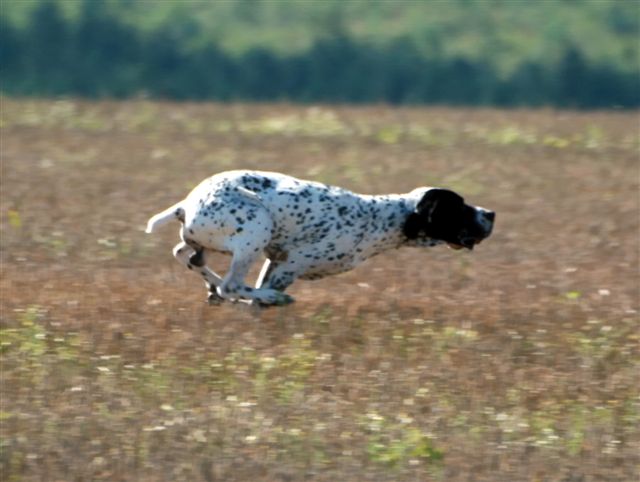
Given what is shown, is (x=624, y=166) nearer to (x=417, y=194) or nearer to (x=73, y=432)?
(x=417, y=194)

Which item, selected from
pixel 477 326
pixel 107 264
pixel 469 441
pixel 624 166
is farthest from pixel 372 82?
pixel 469 441

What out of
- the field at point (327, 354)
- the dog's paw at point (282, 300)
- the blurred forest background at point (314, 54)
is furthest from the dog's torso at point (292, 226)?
the blurred forest background at point (314, 54)

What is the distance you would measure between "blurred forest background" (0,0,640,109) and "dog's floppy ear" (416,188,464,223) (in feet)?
63.8

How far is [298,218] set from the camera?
30.1 feet

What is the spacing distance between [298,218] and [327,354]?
136 centimetres

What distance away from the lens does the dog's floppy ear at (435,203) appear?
9.63 meters

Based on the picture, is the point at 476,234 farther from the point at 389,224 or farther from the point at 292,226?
the point at 292,226

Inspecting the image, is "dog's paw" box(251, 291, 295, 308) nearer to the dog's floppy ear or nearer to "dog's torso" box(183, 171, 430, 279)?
"dog's torso" box(183, 171, 430, 279)

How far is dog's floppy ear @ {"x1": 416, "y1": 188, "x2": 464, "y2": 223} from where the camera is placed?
963 cm

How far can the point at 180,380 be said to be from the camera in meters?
7.32

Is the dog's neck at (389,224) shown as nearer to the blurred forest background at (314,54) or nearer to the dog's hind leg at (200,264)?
the dog's hind leg at (200,264)

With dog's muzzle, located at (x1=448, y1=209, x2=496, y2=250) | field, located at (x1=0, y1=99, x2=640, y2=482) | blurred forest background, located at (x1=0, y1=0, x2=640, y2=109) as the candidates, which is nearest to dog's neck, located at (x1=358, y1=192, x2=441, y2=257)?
dog's muzzle, located at (x1=448, y1=209, x2=496, y2=250)

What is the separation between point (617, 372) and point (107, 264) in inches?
175

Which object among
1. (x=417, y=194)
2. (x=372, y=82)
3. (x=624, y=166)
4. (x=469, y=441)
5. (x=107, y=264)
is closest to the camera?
(x=469, y=441)
